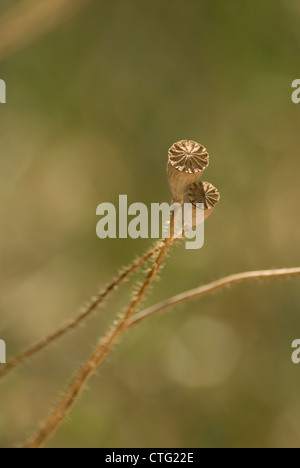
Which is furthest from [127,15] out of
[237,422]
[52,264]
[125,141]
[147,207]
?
[237,422]

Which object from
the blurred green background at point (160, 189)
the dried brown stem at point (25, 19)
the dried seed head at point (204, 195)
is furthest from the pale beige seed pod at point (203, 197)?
the blurred green background at point (160, 189)
